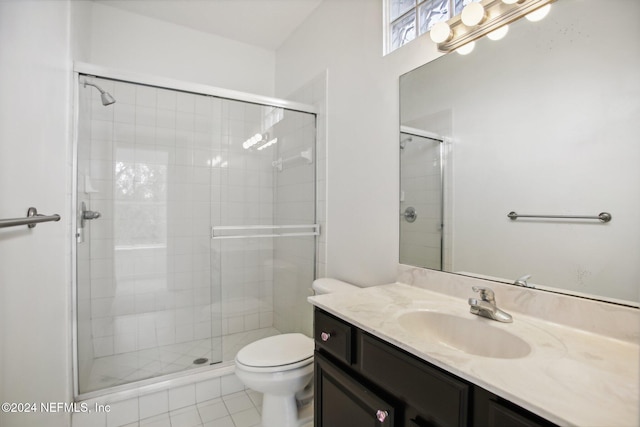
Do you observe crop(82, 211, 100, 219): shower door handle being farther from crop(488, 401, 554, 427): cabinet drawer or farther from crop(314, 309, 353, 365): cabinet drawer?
crop(488, 401, 554, 427): cabinet drawer

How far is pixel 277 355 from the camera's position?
1.61 m

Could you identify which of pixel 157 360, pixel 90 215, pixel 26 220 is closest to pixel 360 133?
pixel 26 220

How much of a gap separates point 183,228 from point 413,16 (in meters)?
1.88

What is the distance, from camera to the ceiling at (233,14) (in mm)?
2262

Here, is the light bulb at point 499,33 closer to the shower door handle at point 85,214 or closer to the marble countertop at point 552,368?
the marble countertop at point 552,368

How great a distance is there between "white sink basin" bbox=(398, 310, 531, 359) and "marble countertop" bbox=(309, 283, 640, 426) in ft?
0.06

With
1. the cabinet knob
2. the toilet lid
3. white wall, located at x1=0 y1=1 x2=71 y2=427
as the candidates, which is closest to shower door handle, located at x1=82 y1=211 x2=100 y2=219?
white wall, located at x1=0 y1=1 x2=71 y2=427

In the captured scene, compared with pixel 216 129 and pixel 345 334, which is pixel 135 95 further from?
pixel 345 334

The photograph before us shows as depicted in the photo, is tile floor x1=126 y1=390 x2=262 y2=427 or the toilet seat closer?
the toilet seat

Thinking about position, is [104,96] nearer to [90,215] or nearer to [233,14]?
[90,215]

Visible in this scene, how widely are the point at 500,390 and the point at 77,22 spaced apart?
8.48ft

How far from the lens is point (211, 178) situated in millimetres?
2154

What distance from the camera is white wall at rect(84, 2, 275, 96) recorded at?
90.9 inches

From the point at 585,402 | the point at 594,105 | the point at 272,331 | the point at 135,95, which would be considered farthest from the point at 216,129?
the point at 585,402
